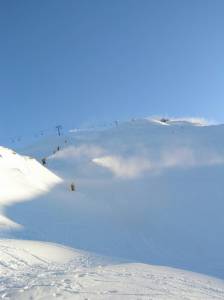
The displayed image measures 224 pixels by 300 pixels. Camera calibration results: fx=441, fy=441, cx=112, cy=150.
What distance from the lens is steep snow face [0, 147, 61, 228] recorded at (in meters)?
12.1

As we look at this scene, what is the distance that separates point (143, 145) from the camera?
18391mm

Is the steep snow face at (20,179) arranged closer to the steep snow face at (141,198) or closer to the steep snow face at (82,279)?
the steep snow face at (141,198)

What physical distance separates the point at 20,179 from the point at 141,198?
3763 mm

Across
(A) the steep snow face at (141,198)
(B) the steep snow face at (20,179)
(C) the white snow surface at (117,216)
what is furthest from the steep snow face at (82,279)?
(B) the steep snow face at (20,179)

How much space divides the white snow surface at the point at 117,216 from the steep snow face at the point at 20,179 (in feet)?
0.14

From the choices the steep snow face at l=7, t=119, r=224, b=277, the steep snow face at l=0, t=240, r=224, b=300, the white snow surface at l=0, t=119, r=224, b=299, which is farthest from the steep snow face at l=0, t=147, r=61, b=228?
the steep snow face at l=0, t=240, r=224, b=300

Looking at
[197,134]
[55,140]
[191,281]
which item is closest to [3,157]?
[55,140]

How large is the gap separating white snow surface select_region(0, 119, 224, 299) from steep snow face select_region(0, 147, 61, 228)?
A: 0.14 ft

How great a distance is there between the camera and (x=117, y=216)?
1187cm

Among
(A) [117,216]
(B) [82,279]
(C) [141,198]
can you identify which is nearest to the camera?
(B) [82,279]

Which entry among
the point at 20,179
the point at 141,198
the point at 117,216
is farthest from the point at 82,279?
the point at 20,179

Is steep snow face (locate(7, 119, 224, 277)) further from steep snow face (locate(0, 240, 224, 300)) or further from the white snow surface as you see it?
steep snow face (locate(0, 240, 224, 300))

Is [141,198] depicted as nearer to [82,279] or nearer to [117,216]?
[117,216]

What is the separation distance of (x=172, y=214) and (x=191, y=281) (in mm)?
5523
